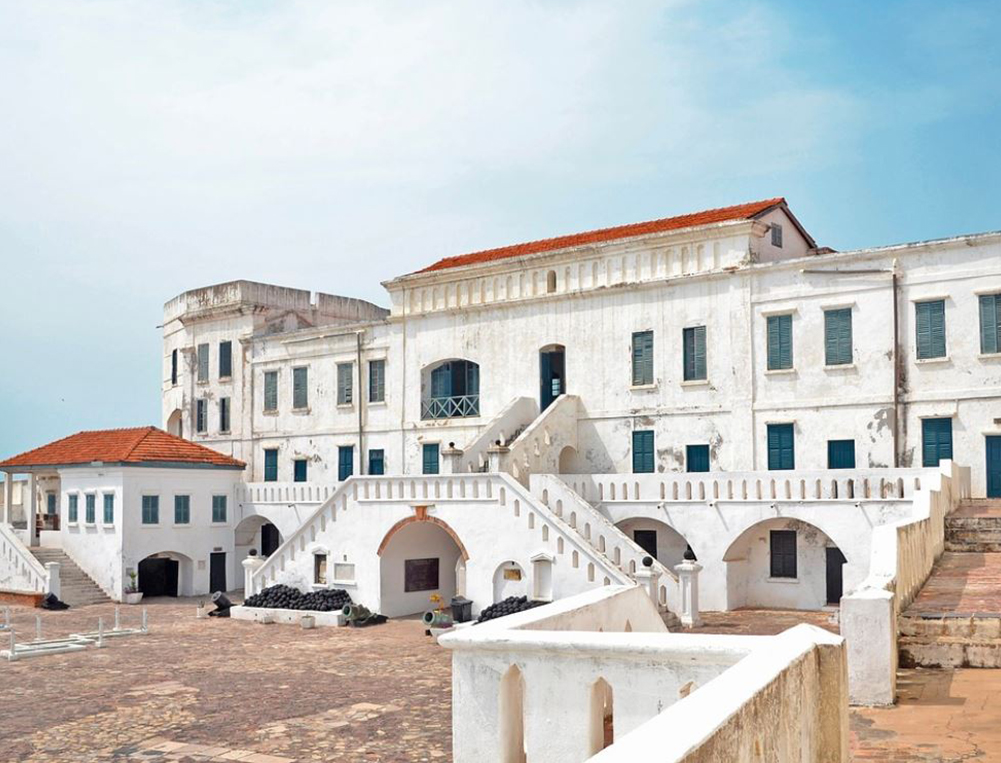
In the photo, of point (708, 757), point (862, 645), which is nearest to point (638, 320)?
point (862, 645)

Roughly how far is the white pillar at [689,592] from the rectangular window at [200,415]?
951 inches

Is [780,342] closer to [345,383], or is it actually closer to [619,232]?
[619,232]

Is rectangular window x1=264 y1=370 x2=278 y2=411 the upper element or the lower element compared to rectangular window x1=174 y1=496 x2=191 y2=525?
upper

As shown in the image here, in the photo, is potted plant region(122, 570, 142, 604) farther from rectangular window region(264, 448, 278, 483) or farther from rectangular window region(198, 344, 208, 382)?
rectangular window region(198, 344, 208, 382)

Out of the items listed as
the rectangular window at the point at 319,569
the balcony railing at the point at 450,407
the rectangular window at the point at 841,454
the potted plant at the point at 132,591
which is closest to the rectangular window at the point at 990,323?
the rectangular window at the point at 841,454

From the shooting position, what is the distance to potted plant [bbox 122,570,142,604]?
34000 millimetres

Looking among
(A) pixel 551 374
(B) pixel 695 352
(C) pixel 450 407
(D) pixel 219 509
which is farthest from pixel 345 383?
(B) pixel 695 352

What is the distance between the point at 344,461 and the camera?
3788 cm

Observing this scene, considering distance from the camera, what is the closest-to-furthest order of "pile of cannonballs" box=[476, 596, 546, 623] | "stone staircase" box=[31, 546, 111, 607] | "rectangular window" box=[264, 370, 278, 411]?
1. "pile of cannonballs" box=[476, 596, 546, 623]
2. "stone staircase" box=[31, 546, 111, 607]
3. "rectangular window" box=[264, 370, 278, 411]

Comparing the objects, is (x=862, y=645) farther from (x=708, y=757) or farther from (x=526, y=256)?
(x=526, y=256)

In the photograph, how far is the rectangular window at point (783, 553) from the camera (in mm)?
27141

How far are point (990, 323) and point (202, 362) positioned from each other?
96.0 feet

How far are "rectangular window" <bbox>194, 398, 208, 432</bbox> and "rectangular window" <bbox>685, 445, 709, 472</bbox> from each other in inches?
832

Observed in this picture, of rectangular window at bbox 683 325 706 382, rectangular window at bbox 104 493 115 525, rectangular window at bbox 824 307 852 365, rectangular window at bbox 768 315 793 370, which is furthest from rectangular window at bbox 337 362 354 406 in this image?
rectangular window at bbox 824 307 852 365
